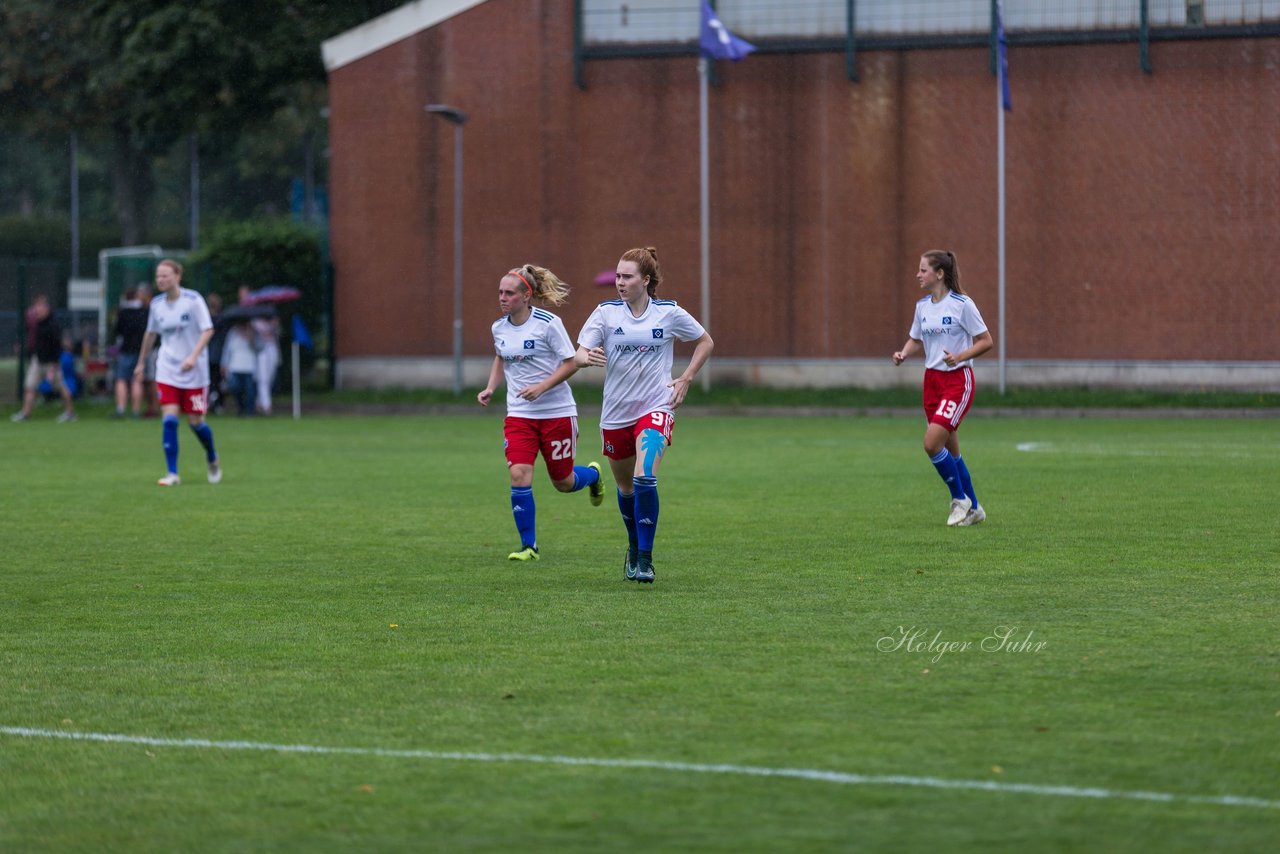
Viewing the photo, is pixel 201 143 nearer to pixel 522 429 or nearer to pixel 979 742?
pixel 522 429

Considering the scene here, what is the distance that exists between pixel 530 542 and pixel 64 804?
6.38 meters

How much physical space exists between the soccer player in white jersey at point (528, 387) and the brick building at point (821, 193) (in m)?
23.1

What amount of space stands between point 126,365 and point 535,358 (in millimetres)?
21682


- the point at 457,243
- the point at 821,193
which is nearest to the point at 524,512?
the point at 821,193

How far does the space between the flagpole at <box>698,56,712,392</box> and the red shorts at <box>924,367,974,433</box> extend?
20902 mm

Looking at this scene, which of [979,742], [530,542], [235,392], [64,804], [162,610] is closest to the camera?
[64,804]

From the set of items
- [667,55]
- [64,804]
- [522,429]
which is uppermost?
[667,55]

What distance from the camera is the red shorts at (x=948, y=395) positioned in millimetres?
14125

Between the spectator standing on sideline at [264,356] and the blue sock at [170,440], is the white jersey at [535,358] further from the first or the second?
the spectator standing on sideline at [264,356]

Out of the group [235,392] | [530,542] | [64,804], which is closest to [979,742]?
[64,804]

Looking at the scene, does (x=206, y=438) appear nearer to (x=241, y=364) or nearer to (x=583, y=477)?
(x=583, y=477)

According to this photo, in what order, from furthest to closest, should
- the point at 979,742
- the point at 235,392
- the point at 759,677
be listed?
1. the point at 235,392
2. the point at 759,677
3. the point at 979,742

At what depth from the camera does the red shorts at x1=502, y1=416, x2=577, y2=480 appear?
12039 millimetres

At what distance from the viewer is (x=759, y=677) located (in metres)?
7.57
